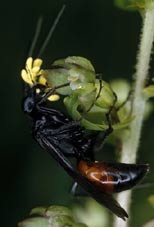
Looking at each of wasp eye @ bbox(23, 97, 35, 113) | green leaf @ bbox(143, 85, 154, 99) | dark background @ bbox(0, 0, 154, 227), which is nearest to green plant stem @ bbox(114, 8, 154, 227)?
green leaf @ bbox(143, 85, 154, 99)

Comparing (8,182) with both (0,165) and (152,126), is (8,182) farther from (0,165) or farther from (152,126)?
(152,126)

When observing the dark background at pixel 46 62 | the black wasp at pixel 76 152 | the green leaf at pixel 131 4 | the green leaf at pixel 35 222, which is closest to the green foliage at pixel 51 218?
the green leaf at pixel 35 222

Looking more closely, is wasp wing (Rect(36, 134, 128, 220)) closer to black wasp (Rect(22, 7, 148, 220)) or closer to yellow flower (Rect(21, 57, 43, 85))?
black wasp (Rect(22, 7, 148, 220))

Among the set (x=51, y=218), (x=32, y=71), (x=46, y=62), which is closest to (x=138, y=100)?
(x=32, y=71)

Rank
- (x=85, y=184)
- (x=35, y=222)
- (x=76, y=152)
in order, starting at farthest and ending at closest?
(x=76, y=152), (x=85, y=184), (x=35, y=222)

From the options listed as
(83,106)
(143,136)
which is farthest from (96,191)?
(143,136)

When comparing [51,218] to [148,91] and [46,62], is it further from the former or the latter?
[46,62]

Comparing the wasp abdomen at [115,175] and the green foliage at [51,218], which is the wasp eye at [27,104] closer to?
the wasp abdomen at [115,175]
